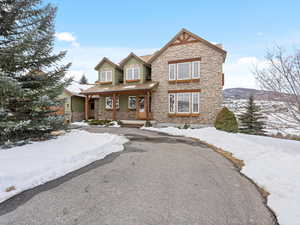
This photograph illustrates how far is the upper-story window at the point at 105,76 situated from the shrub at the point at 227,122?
504 inches

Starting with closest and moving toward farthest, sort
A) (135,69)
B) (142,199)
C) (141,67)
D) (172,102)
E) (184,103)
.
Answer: (142,199) < (184,103) < (172,102) < (141,67) < (135,69)

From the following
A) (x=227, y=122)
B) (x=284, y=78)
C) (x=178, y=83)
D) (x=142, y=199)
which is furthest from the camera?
(x=178, y=83)

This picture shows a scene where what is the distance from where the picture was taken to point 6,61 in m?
5.88

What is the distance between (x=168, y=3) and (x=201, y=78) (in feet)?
22.5

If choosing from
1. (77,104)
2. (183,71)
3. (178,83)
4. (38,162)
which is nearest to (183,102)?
(178,83)

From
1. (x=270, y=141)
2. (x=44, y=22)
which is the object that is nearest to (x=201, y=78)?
(x=270, y=141)

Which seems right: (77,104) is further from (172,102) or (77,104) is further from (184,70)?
(184,70)

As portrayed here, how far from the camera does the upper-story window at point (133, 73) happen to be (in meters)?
16.7

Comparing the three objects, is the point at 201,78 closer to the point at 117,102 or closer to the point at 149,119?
the point at 149,119

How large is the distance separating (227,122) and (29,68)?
1192cm

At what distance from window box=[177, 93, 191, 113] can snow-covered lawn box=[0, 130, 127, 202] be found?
9123 mm

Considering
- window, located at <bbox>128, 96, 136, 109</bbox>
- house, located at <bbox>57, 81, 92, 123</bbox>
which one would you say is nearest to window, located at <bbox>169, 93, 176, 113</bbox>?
window, located at <bbox>128, 96, 136, 109</bbox>

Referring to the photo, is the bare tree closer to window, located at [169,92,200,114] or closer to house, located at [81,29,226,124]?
house, located at [81,29,226,124]

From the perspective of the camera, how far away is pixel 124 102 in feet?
56.3
